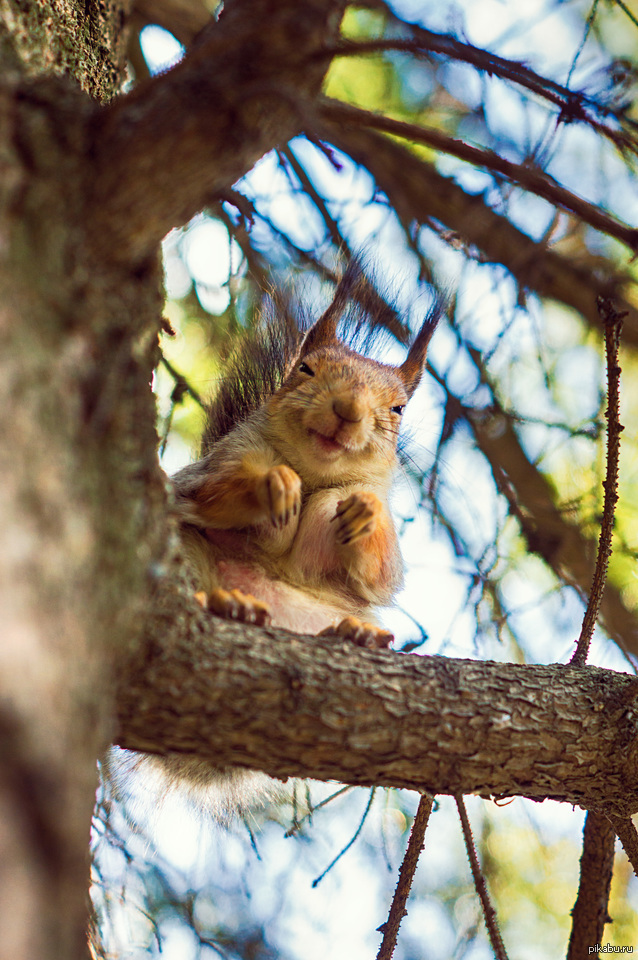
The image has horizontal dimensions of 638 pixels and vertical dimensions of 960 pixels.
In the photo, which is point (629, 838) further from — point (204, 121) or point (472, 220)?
point (204, 121)

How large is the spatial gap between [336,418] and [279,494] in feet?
1.40

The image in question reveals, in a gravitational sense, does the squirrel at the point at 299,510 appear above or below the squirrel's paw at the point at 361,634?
above

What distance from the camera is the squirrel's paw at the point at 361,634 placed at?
1.67 metres

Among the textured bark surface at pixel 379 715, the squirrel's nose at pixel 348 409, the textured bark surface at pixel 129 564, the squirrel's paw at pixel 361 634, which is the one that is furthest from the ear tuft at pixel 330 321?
the textured bark surface at pixel 379 715

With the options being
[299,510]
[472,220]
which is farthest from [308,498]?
[472,220]

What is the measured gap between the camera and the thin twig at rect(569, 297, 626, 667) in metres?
1.54

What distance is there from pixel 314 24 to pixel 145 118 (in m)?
0.22

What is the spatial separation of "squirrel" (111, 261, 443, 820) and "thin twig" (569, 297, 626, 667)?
404 mm

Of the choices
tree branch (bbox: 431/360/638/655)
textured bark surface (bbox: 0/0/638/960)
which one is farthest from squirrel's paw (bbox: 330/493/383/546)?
tree branch (bbox: 431/360/638/655)

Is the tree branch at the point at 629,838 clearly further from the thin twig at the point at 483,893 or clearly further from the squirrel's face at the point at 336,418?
the squirrel's face at the point at 336,418

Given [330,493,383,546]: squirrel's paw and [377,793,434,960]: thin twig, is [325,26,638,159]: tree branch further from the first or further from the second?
[377,793,434,960]: thin twig

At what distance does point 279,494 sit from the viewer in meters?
1.91

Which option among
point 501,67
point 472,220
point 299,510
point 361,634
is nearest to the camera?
point 501,67

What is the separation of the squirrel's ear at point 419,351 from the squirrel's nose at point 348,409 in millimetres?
556
